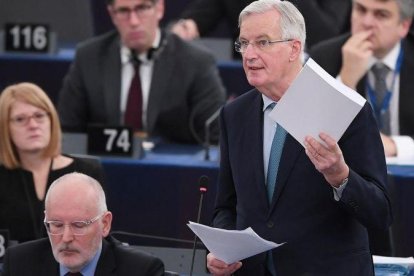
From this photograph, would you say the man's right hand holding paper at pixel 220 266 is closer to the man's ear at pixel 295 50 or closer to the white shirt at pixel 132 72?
the man's ear at pixel 295 50

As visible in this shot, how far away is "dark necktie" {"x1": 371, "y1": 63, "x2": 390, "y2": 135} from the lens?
5.47 meters

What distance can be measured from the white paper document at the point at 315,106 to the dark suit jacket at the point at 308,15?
3281 millimetres

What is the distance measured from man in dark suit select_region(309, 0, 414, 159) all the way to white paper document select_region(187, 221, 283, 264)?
2.25 meters

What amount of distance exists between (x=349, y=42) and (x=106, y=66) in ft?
4.08

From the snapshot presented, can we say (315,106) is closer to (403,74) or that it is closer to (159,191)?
(159,191)

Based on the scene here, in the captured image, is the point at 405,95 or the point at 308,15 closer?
the point at 405,95

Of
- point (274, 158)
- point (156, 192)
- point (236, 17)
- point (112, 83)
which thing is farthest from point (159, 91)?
point (274, 158)

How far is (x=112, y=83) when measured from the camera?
231 inches

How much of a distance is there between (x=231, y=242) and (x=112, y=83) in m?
2.77

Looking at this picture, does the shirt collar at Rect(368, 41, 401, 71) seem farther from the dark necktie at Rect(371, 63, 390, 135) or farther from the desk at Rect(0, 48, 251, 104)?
the desk at Rect(0, 48, 251, 104)

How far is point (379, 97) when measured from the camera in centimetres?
549

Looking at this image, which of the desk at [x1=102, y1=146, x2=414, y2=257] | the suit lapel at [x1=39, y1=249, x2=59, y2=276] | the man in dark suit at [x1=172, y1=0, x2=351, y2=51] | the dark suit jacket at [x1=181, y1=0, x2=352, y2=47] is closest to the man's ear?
the suit lapel at [x1=39, y1=249, x2=59, y2=276]

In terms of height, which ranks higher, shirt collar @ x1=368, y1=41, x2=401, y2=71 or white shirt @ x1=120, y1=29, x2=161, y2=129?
shirt collar @ x1=368, y1=41, x2=401, y2=71

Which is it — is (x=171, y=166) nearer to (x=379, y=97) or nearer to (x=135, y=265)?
(x=379, y=97)
